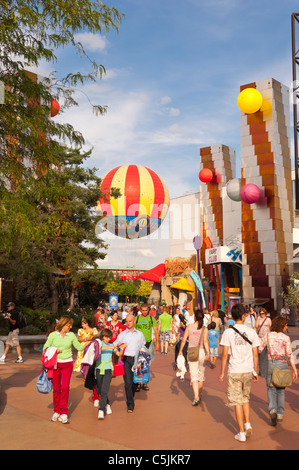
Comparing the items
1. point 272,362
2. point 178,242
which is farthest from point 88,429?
point 178,242

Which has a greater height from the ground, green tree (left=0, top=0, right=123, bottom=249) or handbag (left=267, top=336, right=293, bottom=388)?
green tree (left=0, top=0, right=123, bottom=249)

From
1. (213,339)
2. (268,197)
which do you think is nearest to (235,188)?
(268,197)

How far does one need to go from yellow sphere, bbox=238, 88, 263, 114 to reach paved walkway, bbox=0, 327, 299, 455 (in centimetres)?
2194

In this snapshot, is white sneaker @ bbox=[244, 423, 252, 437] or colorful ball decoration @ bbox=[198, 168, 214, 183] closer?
white sneaker @ bbox=[244, 423, 252, 437]

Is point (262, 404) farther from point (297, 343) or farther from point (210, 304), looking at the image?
point (210, 304)

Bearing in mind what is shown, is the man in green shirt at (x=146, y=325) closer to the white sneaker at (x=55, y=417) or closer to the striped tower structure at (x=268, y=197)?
the white sneaker at (x=55, y=417)

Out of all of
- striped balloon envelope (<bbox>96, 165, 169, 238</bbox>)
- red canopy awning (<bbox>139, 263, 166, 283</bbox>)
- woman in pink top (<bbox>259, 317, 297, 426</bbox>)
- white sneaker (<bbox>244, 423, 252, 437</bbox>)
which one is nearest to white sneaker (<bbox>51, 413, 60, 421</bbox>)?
white sneaker (<bbox>244, 423, 252, 437</bbox>)

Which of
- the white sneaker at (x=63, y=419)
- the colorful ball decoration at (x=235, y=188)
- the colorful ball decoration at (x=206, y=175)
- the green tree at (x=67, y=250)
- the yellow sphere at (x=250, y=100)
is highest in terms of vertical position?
the yellow sphere at (x=250, y=100)

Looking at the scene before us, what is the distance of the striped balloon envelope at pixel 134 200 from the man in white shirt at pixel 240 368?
42036 millimetres

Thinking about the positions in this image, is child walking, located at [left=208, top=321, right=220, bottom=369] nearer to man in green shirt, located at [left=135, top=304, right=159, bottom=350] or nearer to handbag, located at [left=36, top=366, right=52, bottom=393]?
man in green shirt, located at [left=135, top=304, right=159, bottom=350]

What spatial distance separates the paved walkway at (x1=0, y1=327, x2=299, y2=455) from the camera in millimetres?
5984

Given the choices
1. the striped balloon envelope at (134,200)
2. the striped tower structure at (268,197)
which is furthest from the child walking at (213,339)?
the striped balloon envelope at (134,200)

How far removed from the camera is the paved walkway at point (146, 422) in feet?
19.6

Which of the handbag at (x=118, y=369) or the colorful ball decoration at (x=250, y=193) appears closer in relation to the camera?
the handbag at (x=118, y=369)
